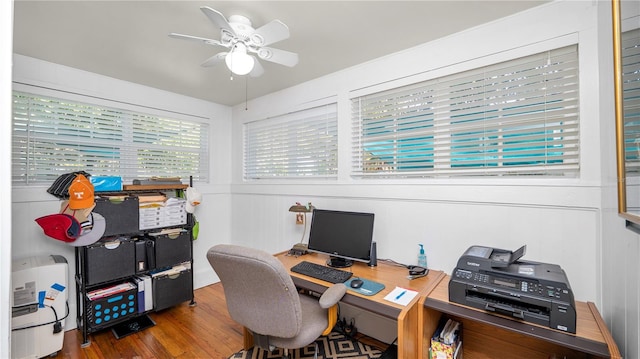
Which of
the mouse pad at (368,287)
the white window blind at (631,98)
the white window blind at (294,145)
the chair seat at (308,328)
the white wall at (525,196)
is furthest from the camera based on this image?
the white window blind at (294,145)

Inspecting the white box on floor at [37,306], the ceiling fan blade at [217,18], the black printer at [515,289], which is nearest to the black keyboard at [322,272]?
the black printer at [515,289]

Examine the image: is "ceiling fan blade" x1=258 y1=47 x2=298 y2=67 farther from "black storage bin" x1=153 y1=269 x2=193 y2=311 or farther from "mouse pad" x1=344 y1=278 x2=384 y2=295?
"black storage bin" x1=153 y1=269 x2=193 y2=311

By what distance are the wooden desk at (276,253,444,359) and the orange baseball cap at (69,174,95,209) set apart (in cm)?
172

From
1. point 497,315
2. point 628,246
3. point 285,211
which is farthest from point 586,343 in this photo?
point 285,211

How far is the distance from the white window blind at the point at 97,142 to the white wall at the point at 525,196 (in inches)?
78.2

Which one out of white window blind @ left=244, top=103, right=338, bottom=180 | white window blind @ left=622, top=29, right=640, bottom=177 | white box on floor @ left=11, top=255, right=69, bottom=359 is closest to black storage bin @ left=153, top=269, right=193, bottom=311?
white box on floor @ left=11, top=255, right=69, bottom=359

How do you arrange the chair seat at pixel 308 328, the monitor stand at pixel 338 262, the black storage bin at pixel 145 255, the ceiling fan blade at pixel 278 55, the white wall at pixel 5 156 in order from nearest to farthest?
the white wall at pixel 5 156 < the chair seat at pixel 308 328 < the ceiling fan blade at pixel 278 55 < the monitor stand at pixel 338 262 < the black storage bin at pixel 145 255

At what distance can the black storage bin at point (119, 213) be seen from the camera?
2399 millimetres

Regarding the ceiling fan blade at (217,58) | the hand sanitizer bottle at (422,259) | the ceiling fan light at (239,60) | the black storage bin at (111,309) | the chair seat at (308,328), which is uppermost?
the ceiling fan blade at (217,58)

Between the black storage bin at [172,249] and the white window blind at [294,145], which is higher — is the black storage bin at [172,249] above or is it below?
below

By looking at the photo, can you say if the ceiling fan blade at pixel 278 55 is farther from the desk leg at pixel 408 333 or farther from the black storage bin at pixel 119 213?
the black storage bin at pixel 119 213

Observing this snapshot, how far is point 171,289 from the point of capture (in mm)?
2795

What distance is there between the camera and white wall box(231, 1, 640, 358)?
4.27ft

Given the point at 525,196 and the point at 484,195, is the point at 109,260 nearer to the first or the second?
the point at 484,195
